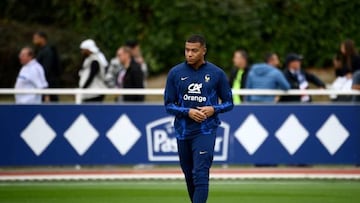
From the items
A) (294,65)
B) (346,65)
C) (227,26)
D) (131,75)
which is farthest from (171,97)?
(227,26)

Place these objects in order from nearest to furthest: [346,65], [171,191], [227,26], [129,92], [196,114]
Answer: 1. [196,114]
2. [171,191]
3. [129,92]
4. [346,65]
5. [227,26]

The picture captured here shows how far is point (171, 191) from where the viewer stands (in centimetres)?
1436

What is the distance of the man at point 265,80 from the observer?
16.7 metres

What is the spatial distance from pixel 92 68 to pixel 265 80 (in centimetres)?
301

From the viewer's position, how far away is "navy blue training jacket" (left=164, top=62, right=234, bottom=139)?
10.8 metres

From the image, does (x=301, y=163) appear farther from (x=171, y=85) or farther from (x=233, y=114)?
(x=171, y=85)

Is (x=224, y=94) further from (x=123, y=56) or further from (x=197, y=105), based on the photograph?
(x=123, y=56)

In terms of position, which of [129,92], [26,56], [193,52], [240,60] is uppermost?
[193,52]

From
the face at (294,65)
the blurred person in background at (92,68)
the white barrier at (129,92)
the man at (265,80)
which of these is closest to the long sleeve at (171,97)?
the white barrier at (129,92)

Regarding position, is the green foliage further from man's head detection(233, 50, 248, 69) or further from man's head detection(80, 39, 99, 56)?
man's head detection(80, 39, 99, 56)

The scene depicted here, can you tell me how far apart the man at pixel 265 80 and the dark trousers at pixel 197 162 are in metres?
5.81

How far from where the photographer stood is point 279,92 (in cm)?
1620

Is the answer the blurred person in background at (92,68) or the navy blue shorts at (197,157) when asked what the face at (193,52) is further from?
the blurred person in background at (92,68)

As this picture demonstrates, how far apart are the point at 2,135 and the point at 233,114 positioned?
143 inches
